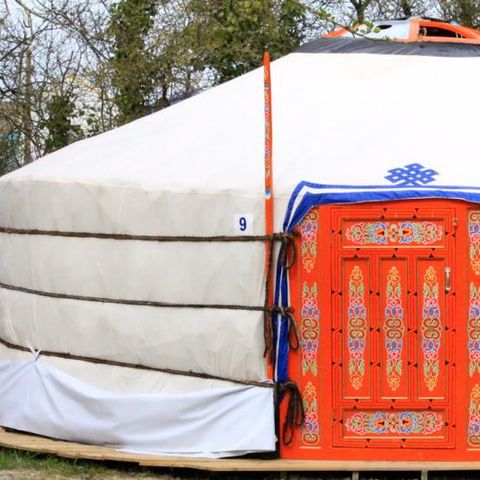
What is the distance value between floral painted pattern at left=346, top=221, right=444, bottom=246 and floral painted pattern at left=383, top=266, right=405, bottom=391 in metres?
0.15

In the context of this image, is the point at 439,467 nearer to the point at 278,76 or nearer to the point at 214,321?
the point at 214,321

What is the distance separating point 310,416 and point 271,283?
647 millimetres

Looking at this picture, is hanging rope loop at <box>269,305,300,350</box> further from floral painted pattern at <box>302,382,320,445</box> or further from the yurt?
floral painted pattern at <box>302,382,320,445</box>

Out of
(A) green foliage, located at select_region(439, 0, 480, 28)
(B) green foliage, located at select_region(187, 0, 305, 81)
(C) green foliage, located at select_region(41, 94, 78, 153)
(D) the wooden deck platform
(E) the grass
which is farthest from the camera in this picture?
(A) green foliage, located at select_region(439, 0, 480, 28)

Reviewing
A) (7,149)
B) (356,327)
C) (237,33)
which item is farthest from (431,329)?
(7,149)

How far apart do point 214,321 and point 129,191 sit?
78cm

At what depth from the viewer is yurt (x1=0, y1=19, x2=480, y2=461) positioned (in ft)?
17.6

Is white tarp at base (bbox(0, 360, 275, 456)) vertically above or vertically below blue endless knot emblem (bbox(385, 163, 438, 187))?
below

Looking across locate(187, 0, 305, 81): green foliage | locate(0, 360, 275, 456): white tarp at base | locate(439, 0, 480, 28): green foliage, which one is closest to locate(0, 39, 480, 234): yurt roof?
locate(0, 360, 275, 456): white tarp at base

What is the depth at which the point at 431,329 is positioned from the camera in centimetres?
537

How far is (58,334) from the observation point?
610 centimetres

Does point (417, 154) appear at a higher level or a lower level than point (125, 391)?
higher

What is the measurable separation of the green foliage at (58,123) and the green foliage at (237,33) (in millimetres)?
1613

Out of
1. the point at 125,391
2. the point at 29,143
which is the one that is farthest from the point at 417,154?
the point at 29,143
